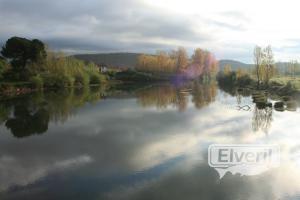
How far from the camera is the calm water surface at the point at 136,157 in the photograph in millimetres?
10188

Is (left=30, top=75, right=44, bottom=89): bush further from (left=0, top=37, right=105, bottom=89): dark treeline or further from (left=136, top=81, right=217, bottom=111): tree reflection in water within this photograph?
(left=136, top=81, right=217, bottom=111): tree reflection in water

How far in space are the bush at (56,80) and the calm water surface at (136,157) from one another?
41.1m

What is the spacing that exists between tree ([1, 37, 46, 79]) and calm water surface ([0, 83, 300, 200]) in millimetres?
50084

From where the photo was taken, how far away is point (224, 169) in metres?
11.6

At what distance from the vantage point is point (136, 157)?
14.1 meters

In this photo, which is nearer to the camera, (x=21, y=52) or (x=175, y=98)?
(x=175, y=98)

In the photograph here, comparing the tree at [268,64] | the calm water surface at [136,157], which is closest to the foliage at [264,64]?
the tree at [268,64]

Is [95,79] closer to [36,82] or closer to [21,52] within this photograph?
[21,52]

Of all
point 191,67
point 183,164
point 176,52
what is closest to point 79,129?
point 183,164

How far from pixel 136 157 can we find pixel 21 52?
65.5 meters

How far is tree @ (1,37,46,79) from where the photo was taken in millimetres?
71500

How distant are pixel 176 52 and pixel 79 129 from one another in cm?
11273

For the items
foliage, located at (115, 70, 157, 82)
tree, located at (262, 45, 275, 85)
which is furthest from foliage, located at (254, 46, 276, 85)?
foliage, located at (115, 70, 157, 82)

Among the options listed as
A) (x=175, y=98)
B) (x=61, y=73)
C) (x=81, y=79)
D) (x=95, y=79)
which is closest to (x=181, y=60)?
(x=95, y=79)
